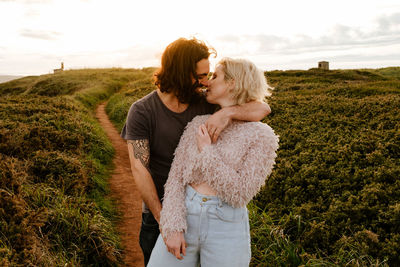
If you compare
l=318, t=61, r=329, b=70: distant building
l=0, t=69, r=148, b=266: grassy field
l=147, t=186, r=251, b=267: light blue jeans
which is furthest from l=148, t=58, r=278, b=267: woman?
l=318, t=61, r=329, b=70: distant building

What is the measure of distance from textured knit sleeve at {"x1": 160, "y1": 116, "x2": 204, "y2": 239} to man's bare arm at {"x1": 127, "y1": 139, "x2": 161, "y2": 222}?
0.68 feet

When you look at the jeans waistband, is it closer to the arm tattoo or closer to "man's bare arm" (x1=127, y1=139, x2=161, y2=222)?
"man's bare arm" (x1=127, y1=139, x2=161, y2=222)

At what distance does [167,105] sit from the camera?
267cm

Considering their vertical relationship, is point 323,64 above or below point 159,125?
above

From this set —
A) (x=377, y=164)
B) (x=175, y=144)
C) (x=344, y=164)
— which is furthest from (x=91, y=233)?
(x=377, y=164)

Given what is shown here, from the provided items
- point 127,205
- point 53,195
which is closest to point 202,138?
point 53,195

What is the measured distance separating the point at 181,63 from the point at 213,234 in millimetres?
1254

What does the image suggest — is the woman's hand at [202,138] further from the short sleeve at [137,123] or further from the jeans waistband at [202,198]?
the short sleeve at [137,123]

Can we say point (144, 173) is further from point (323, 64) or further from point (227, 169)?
point (323, 64)

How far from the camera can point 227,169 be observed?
82.0 inches

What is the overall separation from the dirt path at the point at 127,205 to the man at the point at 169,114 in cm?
248

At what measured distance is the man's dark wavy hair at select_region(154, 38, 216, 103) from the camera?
2.46 metres

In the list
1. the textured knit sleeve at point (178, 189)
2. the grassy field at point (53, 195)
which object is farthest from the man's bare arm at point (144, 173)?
the grassy field at point (53, 195)

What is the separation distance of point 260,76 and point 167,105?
80cm
